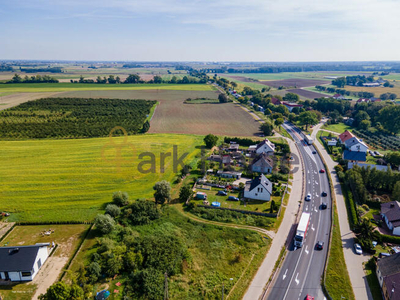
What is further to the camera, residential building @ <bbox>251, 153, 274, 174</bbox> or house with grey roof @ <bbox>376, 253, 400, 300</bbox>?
residential building @ <bbox>251, 153, 274, 174</bbox>

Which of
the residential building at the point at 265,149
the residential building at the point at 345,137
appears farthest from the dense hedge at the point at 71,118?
the residential building at the point at 345,137

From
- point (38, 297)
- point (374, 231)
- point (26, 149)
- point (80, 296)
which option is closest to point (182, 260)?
point (80, 296)

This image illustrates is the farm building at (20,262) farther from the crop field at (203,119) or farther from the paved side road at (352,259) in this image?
the crop field at (203,119)

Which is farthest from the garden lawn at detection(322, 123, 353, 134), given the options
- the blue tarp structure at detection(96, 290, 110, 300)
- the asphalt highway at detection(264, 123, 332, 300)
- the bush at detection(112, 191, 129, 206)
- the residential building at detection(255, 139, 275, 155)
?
the blue tarp structure at detection(96, 290, 110, 300)

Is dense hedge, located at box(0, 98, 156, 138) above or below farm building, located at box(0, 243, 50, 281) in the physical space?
above

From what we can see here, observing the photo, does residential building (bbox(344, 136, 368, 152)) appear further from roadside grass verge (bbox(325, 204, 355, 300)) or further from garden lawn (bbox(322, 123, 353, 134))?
roadside grass verge (bbox(325, 204, 355, 300))

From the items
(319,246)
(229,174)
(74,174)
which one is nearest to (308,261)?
(319,246)

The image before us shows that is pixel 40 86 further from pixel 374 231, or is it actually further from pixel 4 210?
pixel 374 231

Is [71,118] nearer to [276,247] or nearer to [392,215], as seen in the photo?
[276,247]
